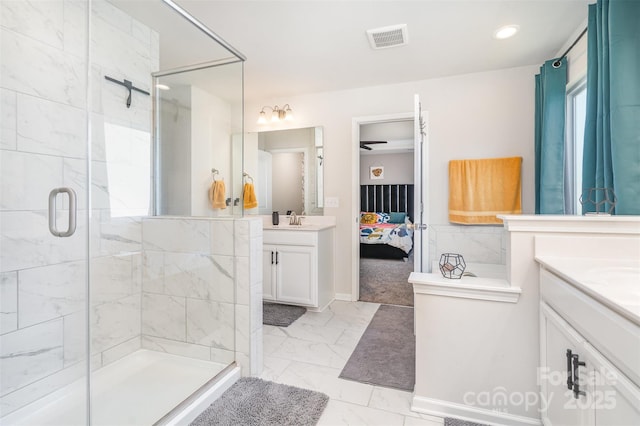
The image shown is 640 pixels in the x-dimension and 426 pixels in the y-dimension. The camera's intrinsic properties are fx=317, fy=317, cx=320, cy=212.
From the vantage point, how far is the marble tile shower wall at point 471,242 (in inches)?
120

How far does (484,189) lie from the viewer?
3.02 m

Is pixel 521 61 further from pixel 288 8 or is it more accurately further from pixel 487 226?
pixel 288 8

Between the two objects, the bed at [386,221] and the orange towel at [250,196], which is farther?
the bed at [386,221]

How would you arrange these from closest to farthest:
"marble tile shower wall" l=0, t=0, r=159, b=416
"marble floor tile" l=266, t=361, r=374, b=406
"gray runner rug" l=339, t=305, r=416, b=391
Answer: "marble tile shower wall" l=0, t=0, r=159, b=416 → "marble floor tile" l=266, t=361, r=374, b=406 → "gray runner rug" l=339, t=305, r=416, b=391

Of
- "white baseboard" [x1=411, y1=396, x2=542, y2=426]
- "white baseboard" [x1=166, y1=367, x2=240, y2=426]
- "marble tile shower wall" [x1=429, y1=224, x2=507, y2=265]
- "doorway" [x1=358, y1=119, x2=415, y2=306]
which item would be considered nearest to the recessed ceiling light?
"doorway" [x1=358, y1=119, x2=415, y2=306]

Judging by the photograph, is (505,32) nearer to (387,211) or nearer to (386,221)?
(386,221)

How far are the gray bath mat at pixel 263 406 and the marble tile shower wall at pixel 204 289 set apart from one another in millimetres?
170

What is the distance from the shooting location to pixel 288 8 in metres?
2.06

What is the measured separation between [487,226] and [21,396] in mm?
3535

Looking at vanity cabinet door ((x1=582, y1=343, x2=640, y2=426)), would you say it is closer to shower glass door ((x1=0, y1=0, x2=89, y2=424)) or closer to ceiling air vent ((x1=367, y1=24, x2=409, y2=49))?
shower glass door ((x1=0, y1=0, x2=89, y2=424))

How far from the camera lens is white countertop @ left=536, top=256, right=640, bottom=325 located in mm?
783

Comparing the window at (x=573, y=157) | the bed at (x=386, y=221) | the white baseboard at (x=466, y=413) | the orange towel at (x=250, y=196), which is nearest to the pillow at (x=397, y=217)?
the bed at (x=386, y=221)

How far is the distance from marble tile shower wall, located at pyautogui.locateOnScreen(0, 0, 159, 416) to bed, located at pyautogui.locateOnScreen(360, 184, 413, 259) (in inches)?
146

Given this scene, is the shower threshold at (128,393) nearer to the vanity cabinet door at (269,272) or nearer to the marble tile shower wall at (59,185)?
the marble tile shower wall at (59,185)
